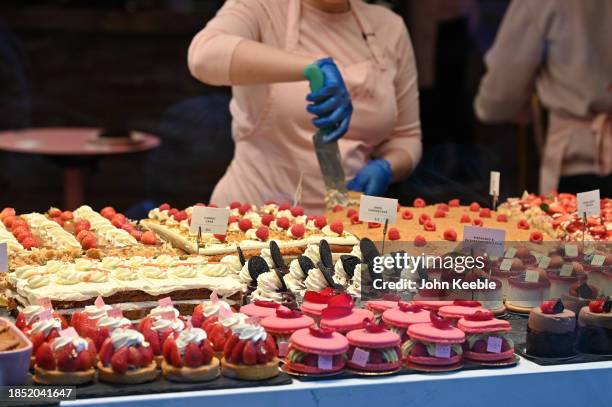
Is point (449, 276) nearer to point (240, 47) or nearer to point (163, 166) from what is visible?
point (240, 47)

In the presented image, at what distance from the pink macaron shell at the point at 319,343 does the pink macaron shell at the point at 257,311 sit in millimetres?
154

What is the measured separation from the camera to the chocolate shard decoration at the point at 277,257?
128 inches

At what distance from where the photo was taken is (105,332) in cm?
264

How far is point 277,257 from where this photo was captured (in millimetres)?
3279

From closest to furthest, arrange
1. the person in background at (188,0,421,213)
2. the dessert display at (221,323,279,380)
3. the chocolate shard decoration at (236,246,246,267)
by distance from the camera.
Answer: the dessert display at (221,323,279,380) → the chocolate shard decoration at (236,246,246,267) → the person in background at (188,0,421,213)

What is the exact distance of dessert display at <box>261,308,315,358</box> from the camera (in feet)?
9.05

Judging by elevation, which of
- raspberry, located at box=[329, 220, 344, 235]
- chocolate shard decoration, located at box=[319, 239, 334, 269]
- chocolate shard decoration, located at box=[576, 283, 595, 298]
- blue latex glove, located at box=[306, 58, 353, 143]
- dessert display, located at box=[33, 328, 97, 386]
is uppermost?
blue latex glove, located at box=[306, 58, 353, 143]

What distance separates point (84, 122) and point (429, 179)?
2.17m

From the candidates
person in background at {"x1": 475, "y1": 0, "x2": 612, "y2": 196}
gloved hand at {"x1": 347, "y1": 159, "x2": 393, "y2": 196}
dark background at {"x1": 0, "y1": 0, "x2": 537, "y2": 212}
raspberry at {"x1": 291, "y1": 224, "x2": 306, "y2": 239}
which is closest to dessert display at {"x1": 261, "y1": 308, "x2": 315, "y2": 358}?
raspberry at {"x1": 291, "y1": 224, "x2": 306, "y2": 239}

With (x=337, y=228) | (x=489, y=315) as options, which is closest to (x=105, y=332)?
(x=489, y=315)

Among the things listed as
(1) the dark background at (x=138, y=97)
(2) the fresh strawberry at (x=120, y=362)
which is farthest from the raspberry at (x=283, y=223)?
(1) the dark background at (x=138, y=97)

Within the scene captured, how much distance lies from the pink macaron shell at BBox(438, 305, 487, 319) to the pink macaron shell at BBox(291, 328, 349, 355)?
337 mm

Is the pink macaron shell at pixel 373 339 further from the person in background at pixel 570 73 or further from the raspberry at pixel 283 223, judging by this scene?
the person in background at pixel 570 73

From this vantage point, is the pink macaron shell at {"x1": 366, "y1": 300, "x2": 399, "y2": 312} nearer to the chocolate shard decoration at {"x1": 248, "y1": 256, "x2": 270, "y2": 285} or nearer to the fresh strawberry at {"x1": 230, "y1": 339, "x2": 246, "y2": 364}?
the chocolate shard decoration at {"x1": 248, "y1": 256, "x2": 270, "y2": 285}
